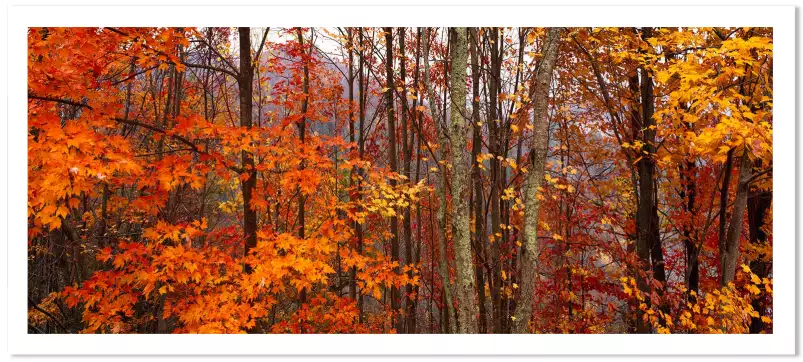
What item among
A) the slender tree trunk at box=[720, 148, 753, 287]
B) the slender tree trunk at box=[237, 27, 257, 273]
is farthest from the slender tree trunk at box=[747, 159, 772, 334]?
the slender tree trunk at box=[237, 27, 257, 273]

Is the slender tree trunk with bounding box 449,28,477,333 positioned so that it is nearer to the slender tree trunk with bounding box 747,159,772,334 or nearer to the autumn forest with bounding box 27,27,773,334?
the autumn forest with bounding box 27,27,773,334

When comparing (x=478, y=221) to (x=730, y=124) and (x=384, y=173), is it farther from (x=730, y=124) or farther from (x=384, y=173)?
(x=730, y=124)

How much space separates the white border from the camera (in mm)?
2707

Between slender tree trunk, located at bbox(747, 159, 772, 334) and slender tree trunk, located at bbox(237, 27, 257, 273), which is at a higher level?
slender tree trunk, located at bbox(237, 27, 257, 273)

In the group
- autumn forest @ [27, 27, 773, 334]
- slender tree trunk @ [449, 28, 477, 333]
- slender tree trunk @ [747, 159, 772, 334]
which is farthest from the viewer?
slender tree trunk @ [747, 159, 772, 334]
